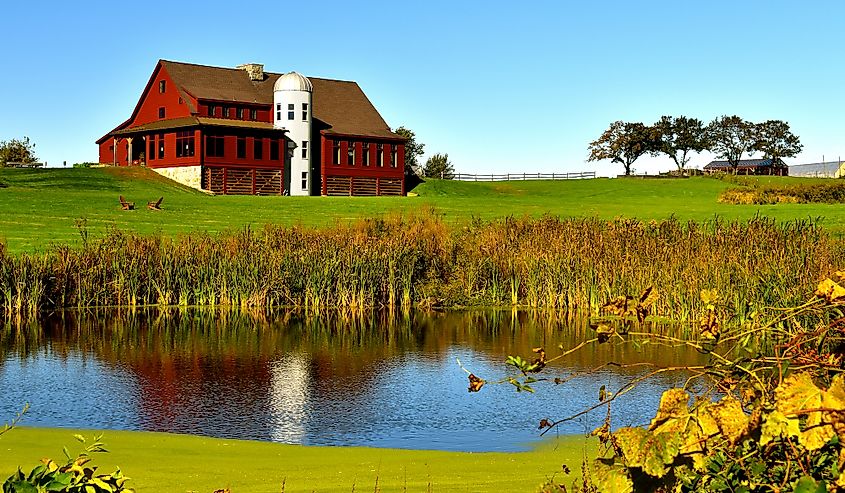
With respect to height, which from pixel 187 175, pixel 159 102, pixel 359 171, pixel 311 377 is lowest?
pixel 311 377

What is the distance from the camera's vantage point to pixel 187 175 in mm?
62344

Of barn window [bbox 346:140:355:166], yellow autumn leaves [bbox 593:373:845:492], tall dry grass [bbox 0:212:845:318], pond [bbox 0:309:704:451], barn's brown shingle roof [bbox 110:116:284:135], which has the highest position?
barn's brown shingle roof [bbox 110:116:284:135]

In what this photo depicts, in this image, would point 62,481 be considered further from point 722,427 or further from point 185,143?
point 185,143

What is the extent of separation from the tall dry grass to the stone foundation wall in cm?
3602

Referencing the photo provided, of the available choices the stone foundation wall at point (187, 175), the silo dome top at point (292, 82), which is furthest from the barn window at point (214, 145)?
the silo dome top at point (292, 82)

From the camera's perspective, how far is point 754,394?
359 centimetres

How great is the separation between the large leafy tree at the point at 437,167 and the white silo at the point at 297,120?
2591cm

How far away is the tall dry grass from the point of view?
21953 millimetres

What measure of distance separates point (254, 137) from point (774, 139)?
77.7 m

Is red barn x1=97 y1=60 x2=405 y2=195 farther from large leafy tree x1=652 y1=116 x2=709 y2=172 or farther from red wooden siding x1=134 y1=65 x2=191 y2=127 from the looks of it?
large leafy tree x1=652 y1=116 x2=709 y2=172

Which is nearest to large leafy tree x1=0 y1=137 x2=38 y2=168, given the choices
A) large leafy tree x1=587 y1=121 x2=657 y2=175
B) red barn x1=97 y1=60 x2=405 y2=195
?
red barn x1=97 y1=60 x2=405 y2=195

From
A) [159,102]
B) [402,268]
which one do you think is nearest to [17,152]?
[159,102]

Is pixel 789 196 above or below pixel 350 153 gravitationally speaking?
below

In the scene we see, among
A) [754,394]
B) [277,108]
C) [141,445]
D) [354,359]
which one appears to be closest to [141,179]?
[277,108]
